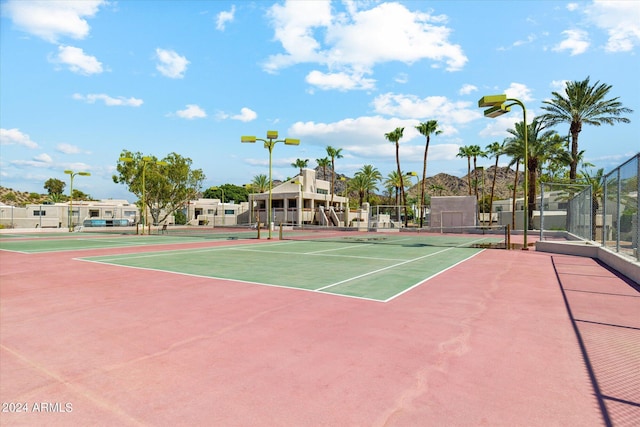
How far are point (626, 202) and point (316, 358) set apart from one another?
435 inches

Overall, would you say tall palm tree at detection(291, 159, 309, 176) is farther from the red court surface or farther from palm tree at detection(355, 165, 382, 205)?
the red court surface

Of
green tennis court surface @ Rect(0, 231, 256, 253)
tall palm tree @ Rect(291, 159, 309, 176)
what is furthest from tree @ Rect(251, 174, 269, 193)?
green tennis court surface @ Rect(0, 231, 256, 253)

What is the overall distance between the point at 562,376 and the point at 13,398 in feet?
18.3

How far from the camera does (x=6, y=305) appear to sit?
7.14 metres

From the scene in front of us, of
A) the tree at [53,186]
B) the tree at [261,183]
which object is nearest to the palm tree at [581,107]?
the tree at [261,183]

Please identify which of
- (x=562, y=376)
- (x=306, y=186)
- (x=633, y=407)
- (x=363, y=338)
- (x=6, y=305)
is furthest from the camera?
(x=306, y=186)

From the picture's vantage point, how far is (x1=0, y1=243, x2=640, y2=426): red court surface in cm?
334

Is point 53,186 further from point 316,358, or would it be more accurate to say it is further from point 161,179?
point 316,358

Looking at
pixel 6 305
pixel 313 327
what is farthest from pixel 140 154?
pixel 313 327

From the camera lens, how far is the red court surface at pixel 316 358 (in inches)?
131

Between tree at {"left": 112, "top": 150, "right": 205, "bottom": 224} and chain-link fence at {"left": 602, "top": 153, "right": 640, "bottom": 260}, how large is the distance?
46868 millimetres

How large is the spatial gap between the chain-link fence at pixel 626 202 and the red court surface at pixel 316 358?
110 inches

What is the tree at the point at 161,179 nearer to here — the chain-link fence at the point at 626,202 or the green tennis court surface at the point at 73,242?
the green tennis court surface at the point at 73,242

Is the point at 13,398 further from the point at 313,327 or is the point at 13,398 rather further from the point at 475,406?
the point at 475,406
